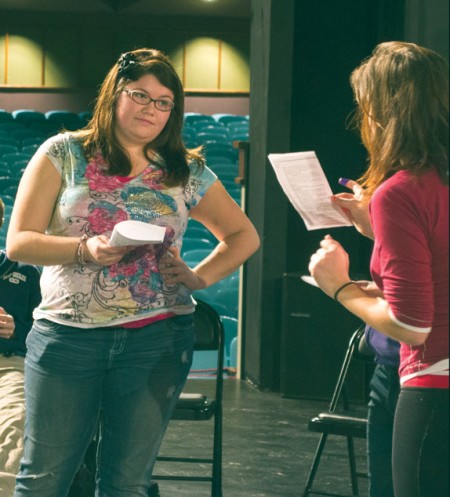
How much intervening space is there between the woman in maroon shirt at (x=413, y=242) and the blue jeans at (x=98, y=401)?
22.4 inches

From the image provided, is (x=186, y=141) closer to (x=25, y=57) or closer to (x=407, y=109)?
(x=25, y=57)

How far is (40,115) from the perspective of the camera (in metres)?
12.6

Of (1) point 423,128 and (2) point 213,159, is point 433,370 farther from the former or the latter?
(2) point 213,159

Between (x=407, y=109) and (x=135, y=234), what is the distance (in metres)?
0.62

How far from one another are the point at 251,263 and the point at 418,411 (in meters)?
4.15

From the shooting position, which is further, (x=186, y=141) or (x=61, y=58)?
(x=61, y=58)

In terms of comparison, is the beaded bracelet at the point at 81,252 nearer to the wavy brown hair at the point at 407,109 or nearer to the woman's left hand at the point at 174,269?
the woman's left hand at the point at 174,269

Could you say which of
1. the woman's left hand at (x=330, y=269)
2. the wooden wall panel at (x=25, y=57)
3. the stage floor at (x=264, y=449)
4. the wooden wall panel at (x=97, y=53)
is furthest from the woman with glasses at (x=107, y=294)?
the wooden wall panel at (x=25, y=57)

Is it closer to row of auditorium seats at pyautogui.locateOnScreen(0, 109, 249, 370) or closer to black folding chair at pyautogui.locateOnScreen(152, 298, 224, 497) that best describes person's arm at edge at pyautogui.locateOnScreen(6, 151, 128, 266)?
black folding chair at pyautogui.locateOnScreen(152, 298, 224, 497)

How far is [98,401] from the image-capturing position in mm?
1868

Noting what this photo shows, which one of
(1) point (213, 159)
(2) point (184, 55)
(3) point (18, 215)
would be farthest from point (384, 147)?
(2) point (184, 55)

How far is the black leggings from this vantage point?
4.42ft

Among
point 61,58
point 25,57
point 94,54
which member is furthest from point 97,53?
point 25,57

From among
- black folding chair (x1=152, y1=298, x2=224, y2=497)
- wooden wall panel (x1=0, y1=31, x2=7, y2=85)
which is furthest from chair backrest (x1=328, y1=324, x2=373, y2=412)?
wooden wall panel (x1=0, y1=31, x2=7, y2=85)
